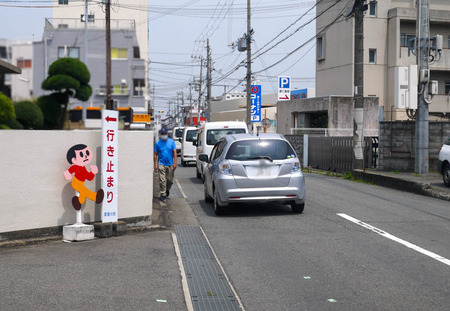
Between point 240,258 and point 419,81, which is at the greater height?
point 419,81

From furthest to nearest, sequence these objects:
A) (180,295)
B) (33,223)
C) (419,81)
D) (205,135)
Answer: (205,135) < (419,81) < (33,223) < (180,295)

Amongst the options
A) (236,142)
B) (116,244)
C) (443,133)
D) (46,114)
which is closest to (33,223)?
(116,244)

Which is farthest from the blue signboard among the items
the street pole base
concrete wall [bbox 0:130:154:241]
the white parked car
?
the street pole base

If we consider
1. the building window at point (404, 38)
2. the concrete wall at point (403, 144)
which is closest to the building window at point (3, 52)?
the concrete wall at point (403, 144)

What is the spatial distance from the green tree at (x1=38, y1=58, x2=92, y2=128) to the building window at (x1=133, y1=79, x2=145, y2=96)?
1.40m

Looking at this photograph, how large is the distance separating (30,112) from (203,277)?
285 cm

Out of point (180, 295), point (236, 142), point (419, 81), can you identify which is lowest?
point (180, 295)

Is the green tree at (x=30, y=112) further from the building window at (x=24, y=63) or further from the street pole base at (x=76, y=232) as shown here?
the street pole base at (x=76, y=232)

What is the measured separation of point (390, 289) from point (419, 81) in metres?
12.6

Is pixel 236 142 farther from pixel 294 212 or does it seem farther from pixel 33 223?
pixel 33 223

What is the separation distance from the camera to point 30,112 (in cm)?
629

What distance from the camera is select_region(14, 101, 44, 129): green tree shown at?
605cm

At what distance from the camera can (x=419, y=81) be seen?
56.7 feet

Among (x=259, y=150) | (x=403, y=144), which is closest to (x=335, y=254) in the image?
(x=259, y=150)
